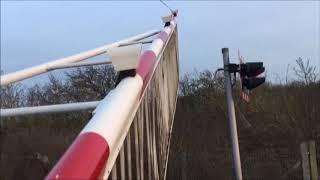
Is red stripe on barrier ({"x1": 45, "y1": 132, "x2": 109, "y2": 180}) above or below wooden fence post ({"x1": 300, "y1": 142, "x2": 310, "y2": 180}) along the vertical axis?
above

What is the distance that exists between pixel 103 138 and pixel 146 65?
1.76 m

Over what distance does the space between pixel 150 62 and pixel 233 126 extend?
26.5 ft

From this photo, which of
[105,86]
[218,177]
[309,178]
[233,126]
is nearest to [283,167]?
[218,177]

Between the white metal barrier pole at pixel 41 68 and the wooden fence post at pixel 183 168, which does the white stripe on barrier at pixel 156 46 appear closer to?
the white metal barrier pole at pixel 41 68

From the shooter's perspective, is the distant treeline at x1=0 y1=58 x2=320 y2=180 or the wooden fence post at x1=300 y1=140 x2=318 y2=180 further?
the distant treeline at x1=0 y1=58 x2=320 y2=180

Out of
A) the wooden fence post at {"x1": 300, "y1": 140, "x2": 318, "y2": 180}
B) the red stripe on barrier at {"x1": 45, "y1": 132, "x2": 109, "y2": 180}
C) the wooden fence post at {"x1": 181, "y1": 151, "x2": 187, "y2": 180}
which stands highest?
the red stripe on barrier at {"x1": 45, "y1": 132, "x2": 109, "y2": 180}

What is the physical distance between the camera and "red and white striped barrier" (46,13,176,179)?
98.0 inches

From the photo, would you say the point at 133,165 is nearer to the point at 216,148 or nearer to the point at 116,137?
the point at 116,137

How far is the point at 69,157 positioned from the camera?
8.34 feet

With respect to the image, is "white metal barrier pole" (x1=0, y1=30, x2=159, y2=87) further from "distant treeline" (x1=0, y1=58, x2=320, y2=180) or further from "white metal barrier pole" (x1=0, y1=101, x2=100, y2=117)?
"distant treeline" (x1=0, y1=58, x2=320, y2=180)

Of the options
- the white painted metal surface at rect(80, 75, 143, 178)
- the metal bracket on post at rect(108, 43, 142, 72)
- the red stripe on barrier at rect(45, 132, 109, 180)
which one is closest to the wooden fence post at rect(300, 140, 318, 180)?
the white painted metal surface at rect(80, 75, 143, 178)

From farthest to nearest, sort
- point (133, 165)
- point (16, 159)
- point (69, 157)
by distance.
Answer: point (133, 165) → point (16, 159) → point (69, 157)

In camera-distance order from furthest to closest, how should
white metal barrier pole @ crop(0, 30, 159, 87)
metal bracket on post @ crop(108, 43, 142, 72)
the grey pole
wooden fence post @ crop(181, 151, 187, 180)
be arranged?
wooden fence post @ crop(181, 151, 187, 180) < the grey pole < metal bracket on post @ crop(108, 43, 142, 72) < white metal barrier pole @ crop(0, 30, 159, 87)

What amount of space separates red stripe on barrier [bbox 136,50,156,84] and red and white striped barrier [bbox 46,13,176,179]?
157 millimetres
